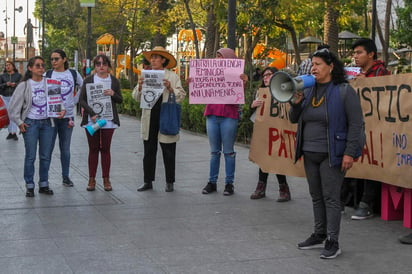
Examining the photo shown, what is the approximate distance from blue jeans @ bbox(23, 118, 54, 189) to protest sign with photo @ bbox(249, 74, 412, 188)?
2.85 metres

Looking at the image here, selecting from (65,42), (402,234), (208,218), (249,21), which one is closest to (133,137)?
(249,21)

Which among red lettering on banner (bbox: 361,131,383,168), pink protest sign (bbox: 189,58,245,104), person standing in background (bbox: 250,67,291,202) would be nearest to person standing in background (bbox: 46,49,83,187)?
pink protest sign (bbox: 189,58,245,104)

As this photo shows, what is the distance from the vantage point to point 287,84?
20.4 ft

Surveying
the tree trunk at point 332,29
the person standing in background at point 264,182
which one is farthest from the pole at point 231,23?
the tree trunk at point 332,29

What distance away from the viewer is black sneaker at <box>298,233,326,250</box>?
6.48 meters

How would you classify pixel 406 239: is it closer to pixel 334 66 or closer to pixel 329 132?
pixel 329 132

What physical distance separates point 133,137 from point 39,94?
8773 millimetres

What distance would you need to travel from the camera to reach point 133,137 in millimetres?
18078

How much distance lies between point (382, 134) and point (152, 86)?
324cm

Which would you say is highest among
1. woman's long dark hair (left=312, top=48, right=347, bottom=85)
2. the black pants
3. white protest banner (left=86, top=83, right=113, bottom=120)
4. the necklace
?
woman's long dark hair (left=312, top=48, right=347, bottom=85)

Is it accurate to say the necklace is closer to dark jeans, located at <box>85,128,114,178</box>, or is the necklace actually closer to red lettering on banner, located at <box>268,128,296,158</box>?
red lettering on banner, located at <box>268,128,296,158</box>

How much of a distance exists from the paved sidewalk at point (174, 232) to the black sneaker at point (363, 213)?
0.11 metres

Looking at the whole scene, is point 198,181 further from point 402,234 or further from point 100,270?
point 100,270

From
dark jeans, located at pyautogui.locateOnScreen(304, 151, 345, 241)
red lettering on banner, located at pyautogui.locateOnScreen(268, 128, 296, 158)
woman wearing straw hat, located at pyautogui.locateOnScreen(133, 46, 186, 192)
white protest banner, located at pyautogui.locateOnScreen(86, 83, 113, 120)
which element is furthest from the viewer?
white protest banner, located at pyautogui.locateOnScreen(86, 83, 113, 120)
